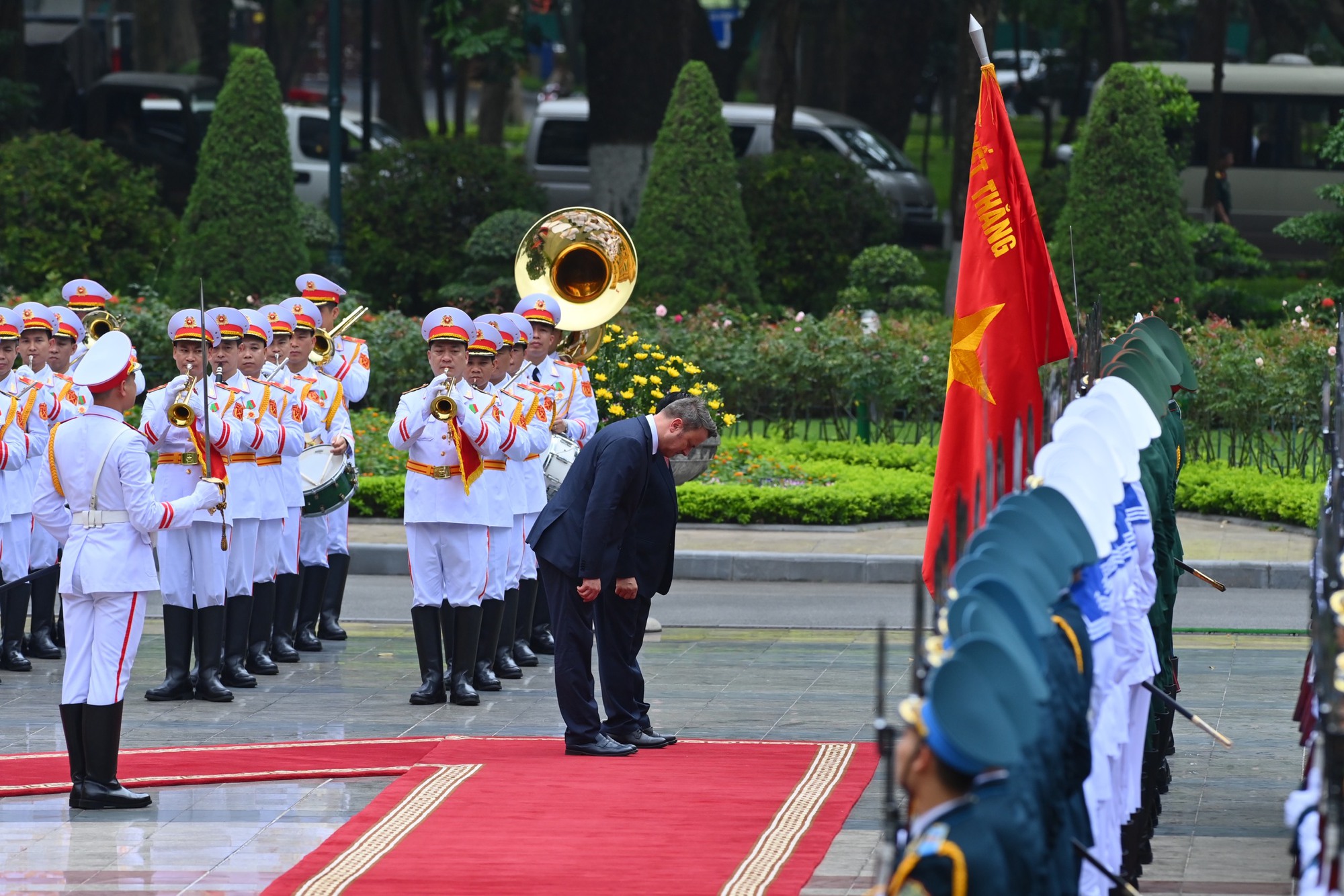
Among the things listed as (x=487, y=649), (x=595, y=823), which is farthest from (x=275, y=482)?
(x=595, y=823)

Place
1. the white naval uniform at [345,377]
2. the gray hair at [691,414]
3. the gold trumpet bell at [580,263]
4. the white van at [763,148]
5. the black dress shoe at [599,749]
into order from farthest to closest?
the white van at [763,148] < the gold trumpet bell at [580,263] < the white naval uniform at [345,377] < the black dress shoe at [599,749] < the gray hair at [691,414]

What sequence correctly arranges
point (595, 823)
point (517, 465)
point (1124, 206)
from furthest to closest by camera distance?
point (1124, 206) → point (517, 465) → point (595, 823)

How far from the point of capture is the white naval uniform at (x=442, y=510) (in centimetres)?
1001

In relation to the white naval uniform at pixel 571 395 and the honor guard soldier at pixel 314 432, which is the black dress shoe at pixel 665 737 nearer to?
the white naval uniform at pixel 571 395

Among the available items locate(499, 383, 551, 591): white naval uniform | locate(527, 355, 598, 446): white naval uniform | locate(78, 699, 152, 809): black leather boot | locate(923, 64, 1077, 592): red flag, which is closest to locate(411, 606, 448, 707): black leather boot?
locate(499, 383, 551, 591): white naval uniform

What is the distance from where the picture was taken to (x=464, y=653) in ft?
33.0

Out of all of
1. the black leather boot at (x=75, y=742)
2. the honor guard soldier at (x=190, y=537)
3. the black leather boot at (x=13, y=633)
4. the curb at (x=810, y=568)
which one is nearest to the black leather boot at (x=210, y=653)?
the honor guard soldier at (x=190, y=537)

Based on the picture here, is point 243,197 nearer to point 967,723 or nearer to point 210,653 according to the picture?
point 210,653

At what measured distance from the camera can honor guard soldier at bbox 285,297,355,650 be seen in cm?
1131

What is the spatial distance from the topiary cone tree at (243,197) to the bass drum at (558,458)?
1063 centimetres

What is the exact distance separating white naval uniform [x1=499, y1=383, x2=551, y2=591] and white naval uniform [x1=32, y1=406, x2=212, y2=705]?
2487mm

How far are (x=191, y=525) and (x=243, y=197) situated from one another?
11958mm

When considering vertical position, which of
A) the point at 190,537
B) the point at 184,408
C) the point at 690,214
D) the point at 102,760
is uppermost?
the point at 690,214

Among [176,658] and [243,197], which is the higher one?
[243,197]
